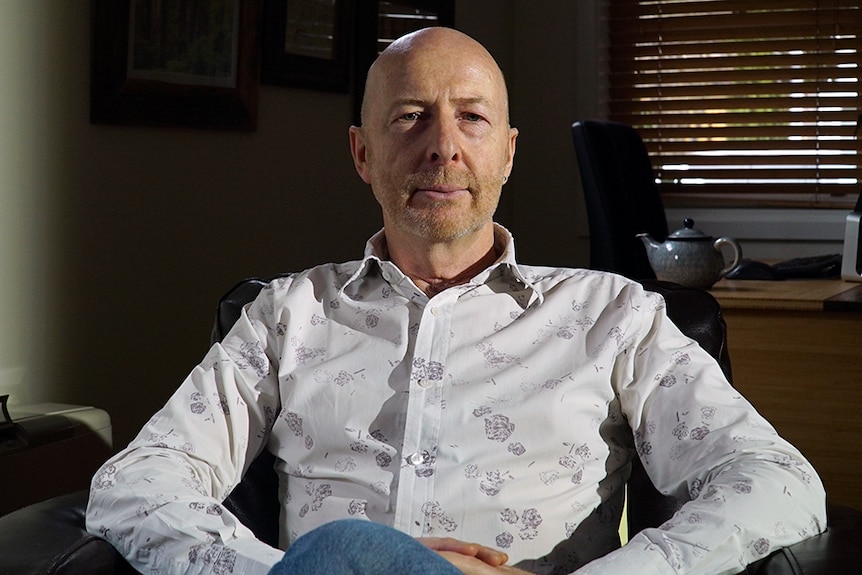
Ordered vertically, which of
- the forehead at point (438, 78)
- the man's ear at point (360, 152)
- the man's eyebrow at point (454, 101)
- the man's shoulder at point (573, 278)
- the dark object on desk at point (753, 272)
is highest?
the forehead at point (438, 78)

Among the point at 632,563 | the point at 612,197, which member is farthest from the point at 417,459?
the point at 612,197

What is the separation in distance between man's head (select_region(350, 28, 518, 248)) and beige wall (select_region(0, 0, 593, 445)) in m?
0.93

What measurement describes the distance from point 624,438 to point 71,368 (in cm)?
128

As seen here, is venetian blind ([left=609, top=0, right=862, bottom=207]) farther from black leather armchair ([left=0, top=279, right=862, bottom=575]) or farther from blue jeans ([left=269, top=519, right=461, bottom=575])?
blue jeans ([left=269, top=519, right=461, bottom=575])

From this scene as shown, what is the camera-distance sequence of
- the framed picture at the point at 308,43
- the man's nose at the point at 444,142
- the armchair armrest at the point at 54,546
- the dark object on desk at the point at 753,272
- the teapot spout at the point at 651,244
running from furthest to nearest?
the framed picture at the point at 308,43 < the dark object on desk at the point at 753,272 < the teapot spout at the point at 651,244 < the man's nose at the point at 444,142 < the armchair armrest at the point at 54,546

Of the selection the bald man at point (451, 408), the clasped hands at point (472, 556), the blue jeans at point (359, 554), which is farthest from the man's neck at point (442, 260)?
the blue jeans at point (359, 554)

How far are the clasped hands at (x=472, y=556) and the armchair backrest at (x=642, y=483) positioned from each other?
35 centimetres

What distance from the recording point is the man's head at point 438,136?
1.48m

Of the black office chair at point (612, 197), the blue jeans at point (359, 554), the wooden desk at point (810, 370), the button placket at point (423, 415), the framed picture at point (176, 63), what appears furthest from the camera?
the black office chair at point (612, 197)

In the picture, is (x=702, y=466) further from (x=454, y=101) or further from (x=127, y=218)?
(x=127, y=218)

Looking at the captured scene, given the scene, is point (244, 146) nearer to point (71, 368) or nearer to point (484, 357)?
point (71, 368)

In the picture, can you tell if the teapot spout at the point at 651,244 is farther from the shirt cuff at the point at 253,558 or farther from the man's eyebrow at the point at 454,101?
the shirt cuff at the point at 253,558

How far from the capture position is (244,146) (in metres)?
2.75

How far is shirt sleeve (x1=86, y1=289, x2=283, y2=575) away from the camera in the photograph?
117 cm
